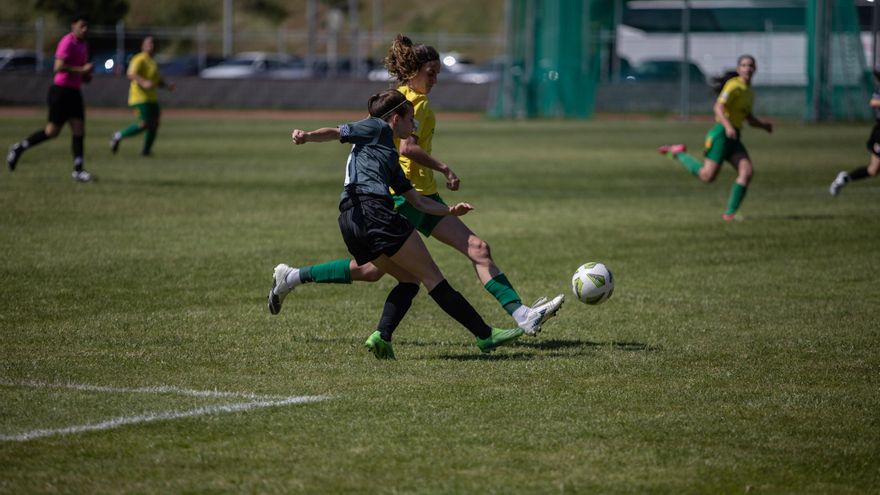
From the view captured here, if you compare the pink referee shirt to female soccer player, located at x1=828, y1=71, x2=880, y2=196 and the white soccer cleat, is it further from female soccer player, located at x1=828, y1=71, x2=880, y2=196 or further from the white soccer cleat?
the white soccer cleat

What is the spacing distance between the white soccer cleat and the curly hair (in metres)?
1.44

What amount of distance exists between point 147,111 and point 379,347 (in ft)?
58.5

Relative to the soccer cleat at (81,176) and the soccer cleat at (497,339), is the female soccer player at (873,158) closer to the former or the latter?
the soccer cleat at (497,339)

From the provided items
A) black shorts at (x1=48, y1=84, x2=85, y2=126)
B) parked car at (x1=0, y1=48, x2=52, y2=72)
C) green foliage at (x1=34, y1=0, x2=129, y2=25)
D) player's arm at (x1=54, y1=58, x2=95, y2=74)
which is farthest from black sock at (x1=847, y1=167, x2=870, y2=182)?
green foliage at (x1=34, y1=0, x2=129, y2=25)

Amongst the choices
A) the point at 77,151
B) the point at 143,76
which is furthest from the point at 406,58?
the point at 143,76

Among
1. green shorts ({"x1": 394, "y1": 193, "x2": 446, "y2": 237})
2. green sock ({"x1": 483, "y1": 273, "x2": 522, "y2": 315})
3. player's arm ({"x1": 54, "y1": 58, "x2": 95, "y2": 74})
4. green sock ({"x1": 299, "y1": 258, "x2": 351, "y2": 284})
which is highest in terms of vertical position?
player's arm ({"x1": 54, "y1": 58, "x2": 95, "y2": 74})

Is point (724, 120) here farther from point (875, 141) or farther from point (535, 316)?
point (535, 316)

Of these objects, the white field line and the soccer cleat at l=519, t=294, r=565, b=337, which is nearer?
the white field line

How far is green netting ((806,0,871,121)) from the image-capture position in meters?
40.2

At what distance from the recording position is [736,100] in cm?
1636

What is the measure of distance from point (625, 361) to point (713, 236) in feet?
23.2

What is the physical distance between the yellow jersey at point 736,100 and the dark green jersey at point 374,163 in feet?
31.3

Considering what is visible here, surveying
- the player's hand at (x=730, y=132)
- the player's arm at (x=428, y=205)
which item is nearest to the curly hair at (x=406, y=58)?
the player's arm at (x=428, y=205)

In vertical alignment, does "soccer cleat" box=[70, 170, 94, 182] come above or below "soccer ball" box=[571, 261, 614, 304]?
below
